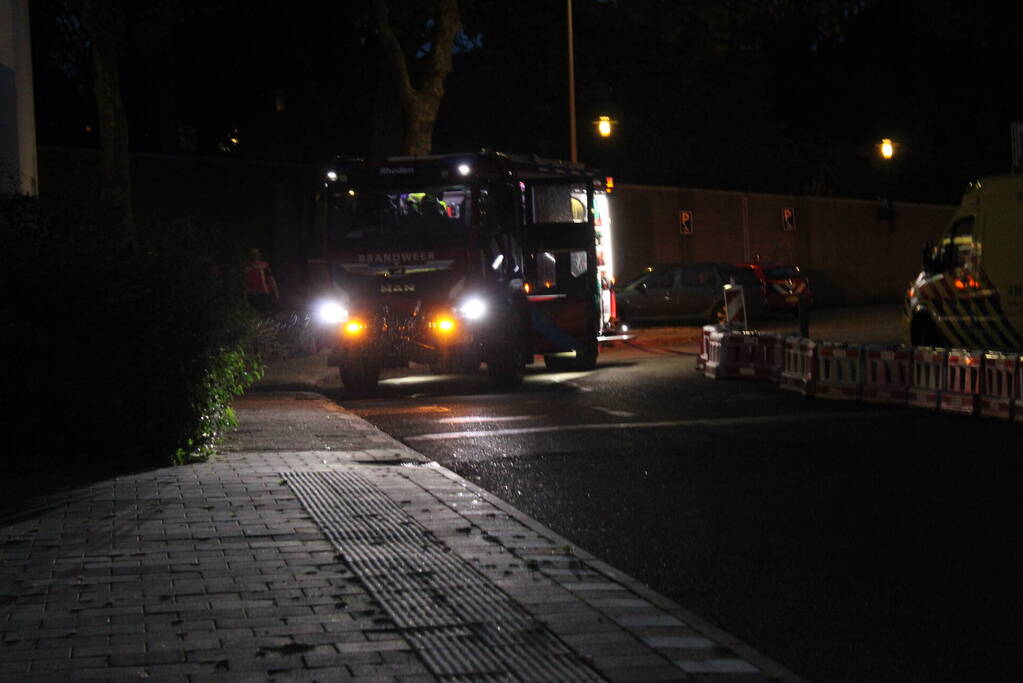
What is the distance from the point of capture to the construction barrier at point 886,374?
15.8 meters

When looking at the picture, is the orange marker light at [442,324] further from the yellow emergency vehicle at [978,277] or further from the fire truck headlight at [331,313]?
the yellow emergency vehicle at [978,277]

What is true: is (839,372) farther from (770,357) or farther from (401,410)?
(401,410)

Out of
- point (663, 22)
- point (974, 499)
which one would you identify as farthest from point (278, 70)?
point (974, 499)

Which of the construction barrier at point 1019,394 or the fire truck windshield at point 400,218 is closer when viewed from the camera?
the construction barrier at point 1019,394

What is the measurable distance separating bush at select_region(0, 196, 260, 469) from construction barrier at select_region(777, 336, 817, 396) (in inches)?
315

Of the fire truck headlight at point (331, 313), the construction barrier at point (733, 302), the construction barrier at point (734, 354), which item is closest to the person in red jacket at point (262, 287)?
the fire truck headlight at point (331, 313)

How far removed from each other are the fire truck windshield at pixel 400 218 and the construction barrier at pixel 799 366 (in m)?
4.44

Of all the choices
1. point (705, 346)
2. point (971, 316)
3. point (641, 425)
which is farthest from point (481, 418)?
point (971, 316)

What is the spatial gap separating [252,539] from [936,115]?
2056 inches

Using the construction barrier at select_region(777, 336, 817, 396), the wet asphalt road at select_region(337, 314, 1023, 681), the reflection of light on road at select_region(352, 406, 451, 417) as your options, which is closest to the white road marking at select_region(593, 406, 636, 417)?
the wet asphalt road at select_region(337, 314, 1023, 681)

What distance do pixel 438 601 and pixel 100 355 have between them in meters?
5.71

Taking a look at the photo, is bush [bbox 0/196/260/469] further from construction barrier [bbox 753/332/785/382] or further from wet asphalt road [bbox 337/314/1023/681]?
construction barrier [bbox 753/332/785/382]

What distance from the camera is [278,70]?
137ft

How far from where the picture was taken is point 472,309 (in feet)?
60.8
